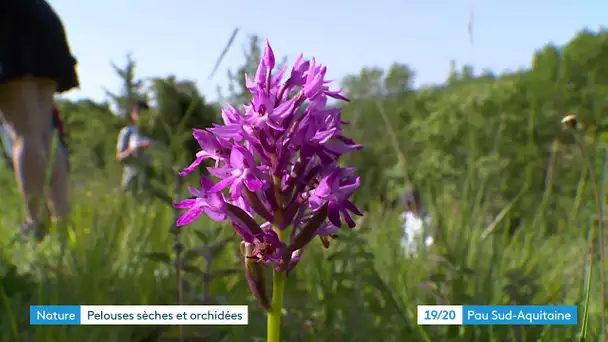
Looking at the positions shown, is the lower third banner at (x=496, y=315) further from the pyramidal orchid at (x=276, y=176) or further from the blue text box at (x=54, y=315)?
the blue text box at (x=54, y=315)

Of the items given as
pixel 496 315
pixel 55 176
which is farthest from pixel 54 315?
pixel 55 176

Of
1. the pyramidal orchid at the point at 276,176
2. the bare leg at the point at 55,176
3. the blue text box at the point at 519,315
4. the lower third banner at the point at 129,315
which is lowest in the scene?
the blue text box at the point at 519,315

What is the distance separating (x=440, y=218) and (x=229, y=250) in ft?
2.71

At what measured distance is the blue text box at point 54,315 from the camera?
1188mm

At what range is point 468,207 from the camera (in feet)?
5.87

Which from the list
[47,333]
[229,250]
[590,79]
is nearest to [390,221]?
[229,250]

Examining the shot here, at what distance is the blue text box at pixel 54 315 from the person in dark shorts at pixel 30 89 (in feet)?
4.28

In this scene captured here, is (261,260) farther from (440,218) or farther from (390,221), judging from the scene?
(390,221)

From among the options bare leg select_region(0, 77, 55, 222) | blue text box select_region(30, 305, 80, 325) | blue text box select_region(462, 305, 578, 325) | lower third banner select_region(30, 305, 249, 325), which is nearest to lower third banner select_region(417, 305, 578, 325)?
blue text box select_region(462, 305, 578, 325)

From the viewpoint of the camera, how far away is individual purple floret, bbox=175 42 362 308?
71 centimetres

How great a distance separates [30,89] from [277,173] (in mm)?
2307

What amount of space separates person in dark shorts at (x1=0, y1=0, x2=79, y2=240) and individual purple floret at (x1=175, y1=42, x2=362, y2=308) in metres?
1.97

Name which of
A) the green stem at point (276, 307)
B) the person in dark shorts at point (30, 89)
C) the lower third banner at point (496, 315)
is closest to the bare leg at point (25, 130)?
the person in dark shorts at point (30, 89)

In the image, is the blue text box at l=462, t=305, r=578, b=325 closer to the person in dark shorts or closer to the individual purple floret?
the individual purple floret
